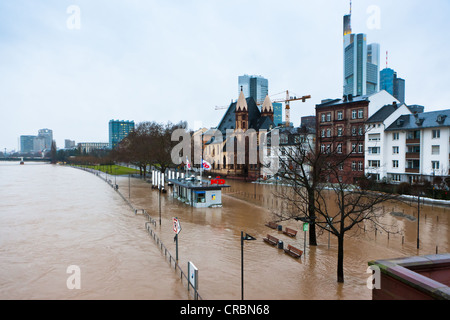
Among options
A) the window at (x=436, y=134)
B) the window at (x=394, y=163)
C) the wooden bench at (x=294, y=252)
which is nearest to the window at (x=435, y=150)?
the window at (x=436, y=134)

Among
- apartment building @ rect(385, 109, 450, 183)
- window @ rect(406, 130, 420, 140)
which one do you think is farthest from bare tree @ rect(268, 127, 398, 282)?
window @ rect(406, 130, 420, 140)

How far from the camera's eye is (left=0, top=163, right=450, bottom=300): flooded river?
606 inches

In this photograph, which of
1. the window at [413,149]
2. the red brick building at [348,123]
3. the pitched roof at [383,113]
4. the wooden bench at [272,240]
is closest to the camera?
the wooden bench at [272,240]

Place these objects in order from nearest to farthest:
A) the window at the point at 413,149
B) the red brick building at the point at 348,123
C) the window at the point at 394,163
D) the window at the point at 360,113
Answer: the window at the point at 413,149
the window at the point at 394,163
the red brick building at the point at 348,123
the window at the point at 360,113

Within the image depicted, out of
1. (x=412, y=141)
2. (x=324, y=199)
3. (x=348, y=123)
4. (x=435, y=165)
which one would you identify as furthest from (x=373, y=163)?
(x=324, y=199)

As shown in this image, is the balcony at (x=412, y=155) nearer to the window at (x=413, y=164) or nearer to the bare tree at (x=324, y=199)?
the window at (x=413, y=164)

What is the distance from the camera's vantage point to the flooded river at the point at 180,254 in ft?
50.5

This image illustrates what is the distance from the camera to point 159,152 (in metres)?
74.8

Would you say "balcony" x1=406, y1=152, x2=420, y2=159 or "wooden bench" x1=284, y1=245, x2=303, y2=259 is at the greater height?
"balcony" x1=406, y1=152, x2=420, y2=159

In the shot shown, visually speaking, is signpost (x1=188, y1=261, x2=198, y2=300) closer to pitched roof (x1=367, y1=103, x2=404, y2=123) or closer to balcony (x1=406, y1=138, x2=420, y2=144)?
balcony (x1=406, y1=138, x2=420, y2=144)
